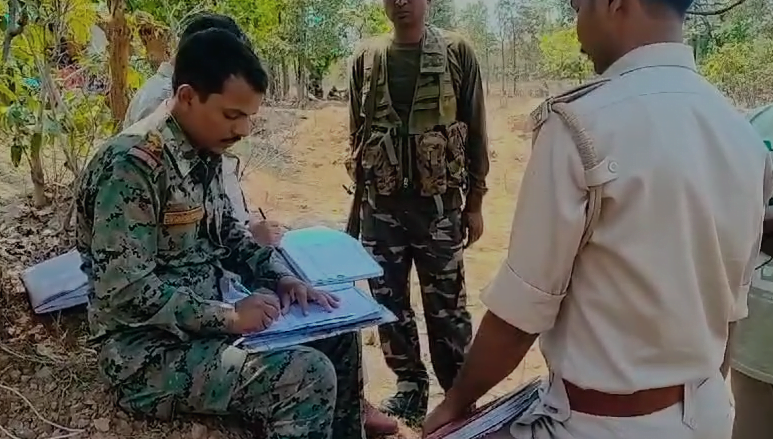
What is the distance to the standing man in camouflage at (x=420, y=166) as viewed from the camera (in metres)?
2.46

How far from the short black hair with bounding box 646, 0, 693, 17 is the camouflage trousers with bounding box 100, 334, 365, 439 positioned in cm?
99

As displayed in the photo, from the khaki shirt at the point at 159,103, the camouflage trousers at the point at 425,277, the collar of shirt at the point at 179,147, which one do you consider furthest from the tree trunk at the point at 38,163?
the collar of shirt at the point at 179,147

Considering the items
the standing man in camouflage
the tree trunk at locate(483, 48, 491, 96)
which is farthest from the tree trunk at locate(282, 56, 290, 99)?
the standing man in camouflage

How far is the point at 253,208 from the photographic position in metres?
3.05

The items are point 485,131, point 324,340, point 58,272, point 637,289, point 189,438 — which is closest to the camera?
point 637,289

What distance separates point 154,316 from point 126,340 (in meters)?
0.10

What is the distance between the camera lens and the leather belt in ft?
3.38

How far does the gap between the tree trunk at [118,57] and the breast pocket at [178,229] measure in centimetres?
140

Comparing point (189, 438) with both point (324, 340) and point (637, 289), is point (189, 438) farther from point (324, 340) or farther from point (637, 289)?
point (637, 289)

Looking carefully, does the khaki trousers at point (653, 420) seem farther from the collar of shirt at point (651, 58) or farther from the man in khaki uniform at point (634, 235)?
the collar of shirt at point (651, 58)

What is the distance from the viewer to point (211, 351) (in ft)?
5.38

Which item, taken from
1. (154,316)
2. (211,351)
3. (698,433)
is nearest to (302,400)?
(211,351)

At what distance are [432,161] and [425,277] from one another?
0.37 m

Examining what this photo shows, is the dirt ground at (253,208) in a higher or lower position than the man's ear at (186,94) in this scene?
lower
